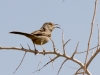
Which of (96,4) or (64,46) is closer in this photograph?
(96,4)

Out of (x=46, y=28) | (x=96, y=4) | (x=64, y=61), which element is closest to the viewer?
(x=96, y=4)

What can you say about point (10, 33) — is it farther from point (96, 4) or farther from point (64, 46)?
point (96, 4)

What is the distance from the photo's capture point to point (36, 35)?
5637 millimetres

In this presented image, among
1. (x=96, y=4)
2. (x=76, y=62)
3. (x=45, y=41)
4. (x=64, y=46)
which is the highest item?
(x=96, y=4)

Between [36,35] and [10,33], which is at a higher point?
[10,33]

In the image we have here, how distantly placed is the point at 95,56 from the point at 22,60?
111 centimetres

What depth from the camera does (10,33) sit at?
4320 mm

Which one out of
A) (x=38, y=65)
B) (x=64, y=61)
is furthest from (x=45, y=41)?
(x=64, y=61)

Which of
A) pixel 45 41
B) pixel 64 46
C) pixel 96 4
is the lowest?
pixel 45 41

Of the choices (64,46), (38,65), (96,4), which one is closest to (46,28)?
(38,65)

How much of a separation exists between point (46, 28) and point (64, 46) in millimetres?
3369

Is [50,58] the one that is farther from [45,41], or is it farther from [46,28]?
[46,28]

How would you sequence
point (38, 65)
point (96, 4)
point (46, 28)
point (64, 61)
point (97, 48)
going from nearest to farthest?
point (96, 4)
point (97, 48)
point (64, 61)
point (38, 65)
point (46, 28)

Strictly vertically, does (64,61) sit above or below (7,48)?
below
